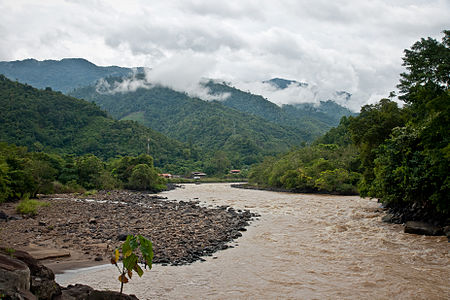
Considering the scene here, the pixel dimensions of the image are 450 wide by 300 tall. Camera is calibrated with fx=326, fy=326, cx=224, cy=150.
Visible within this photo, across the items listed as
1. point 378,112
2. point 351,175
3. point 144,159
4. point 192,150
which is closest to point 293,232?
point 378,112

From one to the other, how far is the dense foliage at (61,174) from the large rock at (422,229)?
106 feet

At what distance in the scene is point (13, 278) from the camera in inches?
250

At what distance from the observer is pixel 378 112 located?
28.6 meters

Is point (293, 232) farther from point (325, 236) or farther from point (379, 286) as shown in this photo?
point (379, 286)

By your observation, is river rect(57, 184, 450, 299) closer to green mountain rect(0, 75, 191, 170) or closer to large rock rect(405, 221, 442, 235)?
large rock rect(405, 221, 442, 235)

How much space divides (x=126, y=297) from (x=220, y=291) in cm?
446

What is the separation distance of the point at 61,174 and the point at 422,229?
157 ft

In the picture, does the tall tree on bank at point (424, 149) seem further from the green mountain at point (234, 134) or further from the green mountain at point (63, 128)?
the green mountain at point (234, 134)

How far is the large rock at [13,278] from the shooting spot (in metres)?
5.96

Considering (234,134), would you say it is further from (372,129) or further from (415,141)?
(415,141)

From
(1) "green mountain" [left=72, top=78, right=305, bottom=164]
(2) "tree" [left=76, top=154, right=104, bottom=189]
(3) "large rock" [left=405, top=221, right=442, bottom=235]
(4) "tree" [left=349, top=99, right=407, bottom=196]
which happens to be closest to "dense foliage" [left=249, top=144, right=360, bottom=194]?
(4) "tree" [left=349, top=99, right=407, bottom=196]

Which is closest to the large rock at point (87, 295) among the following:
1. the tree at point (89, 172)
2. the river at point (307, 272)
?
the river at point (307, 272)

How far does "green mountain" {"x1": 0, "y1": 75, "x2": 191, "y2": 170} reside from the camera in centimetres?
8400

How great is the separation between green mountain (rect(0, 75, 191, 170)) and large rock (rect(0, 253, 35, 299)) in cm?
8200
